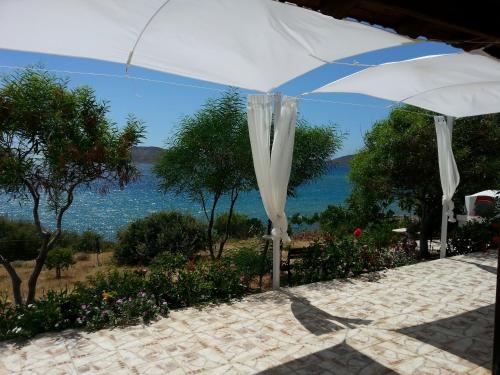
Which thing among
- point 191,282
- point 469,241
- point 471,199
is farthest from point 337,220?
point 191,282

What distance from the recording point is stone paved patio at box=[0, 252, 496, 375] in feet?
11.4

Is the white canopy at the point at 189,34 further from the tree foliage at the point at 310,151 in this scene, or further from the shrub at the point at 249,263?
the tree foliage at the point at 310,151

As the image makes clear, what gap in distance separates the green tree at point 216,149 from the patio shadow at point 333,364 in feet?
15.2

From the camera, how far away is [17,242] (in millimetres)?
9828

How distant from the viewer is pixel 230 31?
3.61 meters

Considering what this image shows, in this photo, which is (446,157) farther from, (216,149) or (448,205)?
(216,149)

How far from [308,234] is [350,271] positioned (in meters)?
5.81

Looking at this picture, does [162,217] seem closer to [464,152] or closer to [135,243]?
[135,243]

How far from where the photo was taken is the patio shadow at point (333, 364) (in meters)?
3.42

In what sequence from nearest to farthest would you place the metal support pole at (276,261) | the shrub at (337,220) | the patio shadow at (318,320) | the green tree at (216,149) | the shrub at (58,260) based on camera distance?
the patio shadow at (318,320) → the metal support pole at (276,261) → the green tree at (216,149) → the shrub at (58,260) → the shrub at (337,220)

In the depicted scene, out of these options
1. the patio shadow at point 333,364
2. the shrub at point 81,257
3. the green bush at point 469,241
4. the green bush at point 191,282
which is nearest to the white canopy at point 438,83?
the green bush at point 469,241

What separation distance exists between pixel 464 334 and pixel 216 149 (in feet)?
Answer: 16.8

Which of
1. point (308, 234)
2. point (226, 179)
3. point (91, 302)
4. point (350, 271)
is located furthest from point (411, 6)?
point (308, 234)

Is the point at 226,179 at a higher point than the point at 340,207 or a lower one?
higher
